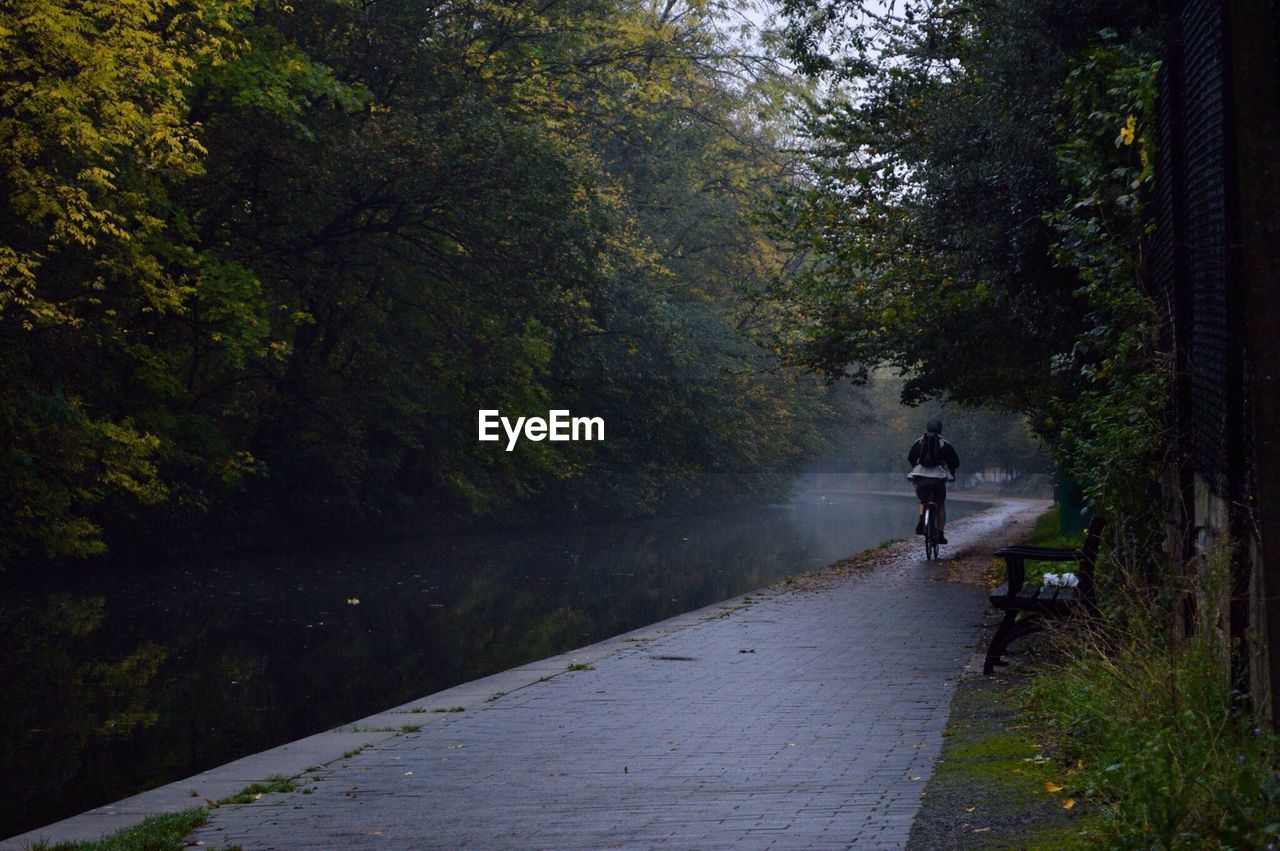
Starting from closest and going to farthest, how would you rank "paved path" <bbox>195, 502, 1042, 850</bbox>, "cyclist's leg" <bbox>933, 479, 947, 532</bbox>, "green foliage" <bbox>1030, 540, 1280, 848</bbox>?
"green foliage" <bbox>1030, 540, 1280, 848</bbox>, "paved path" <bbox>195, 502, 1042, 850</bbox>, "cyclist's leg" <bbox>933, 479, 947, 532</bbox>

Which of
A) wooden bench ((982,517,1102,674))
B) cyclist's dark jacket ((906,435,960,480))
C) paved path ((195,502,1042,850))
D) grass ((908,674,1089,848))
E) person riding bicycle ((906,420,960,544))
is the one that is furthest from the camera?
person riding bicycle ((906,420,960,544))

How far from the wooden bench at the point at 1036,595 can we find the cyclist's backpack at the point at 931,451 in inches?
457

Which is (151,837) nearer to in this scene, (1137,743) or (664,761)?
(664,761)

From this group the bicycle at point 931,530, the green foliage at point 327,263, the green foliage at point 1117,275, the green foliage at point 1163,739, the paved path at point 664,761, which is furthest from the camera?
the bicycle at point 931,530

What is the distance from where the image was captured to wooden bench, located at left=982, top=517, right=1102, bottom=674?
9.54 metres

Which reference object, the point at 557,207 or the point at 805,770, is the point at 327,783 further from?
the point at 557,207

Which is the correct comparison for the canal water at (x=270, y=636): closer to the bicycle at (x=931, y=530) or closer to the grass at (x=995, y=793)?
the bicycle at (x=931, y=530)

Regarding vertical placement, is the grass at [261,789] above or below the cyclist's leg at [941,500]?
below

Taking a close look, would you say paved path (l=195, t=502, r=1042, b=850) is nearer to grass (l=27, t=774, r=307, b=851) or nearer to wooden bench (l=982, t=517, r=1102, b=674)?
grass (l=27, t=774, r=307, b=851)

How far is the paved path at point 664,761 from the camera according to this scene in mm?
6238

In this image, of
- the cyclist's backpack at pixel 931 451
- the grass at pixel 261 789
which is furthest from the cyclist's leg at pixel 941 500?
the grass at pixel 261 789

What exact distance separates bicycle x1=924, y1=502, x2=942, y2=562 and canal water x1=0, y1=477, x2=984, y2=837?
2.82 meters

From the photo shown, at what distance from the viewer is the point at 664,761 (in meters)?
7.74

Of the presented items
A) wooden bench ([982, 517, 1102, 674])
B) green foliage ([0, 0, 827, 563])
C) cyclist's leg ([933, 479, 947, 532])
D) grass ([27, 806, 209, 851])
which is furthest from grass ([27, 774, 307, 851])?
cyclist's leg ([933, 479, 947, 532])
